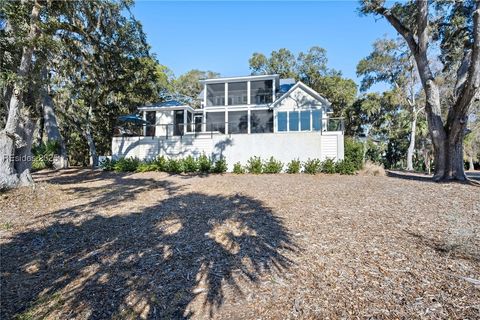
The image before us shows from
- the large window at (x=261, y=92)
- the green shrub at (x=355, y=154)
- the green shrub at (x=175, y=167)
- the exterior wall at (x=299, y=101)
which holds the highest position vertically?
the large window at (x=261, y=92)

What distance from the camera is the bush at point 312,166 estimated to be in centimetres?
1299

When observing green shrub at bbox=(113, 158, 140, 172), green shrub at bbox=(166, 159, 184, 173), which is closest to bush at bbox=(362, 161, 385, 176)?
green shrub at bbox=(166, 159, 184, 173)

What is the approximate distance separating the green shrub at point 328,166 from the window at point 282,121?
22.6 feet

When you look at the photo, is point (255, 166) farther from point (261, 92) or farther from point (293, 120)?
point (261, 92)

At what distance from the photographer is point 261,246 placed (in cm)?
425

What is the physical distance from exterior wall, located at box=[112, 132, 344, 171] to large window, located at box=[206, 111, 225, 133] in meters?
5.59

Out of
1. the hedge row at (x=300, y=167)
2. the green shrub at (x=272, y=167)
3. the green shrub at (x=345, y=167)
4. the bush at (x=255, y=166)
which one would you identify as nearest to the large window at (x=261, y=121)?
A: the hedge row at (x=300, y=167)

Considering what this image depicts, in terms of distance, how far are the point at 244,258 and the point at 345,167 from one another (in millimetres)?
10247

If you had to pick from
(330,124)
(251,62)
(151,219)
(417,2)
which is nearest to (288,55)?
(251,62)

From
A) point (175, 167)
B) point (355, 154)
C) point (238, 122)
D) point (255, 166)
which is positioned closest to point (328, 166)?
point (355, 154)

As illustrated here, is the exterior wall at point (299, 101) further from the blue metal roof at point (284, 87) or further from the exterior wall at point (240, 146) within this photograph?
the exterior wall at point (240, 146)

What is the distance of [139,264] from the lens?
Answer: 385 cm

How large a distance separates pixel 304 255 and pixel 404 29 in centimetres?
1222

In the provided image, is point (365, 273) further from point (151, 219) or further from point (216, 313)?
point (151, 219)
